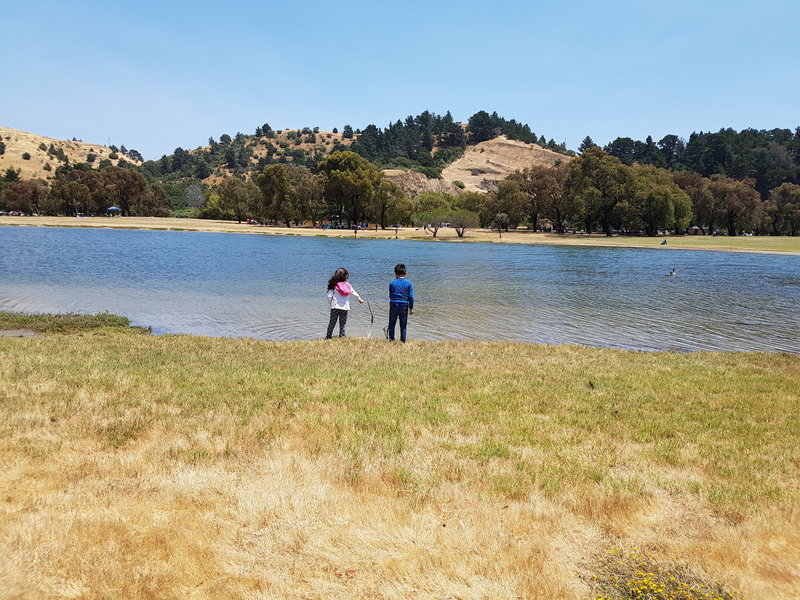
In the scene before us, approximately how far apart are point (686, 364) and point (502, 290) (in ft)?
66.9

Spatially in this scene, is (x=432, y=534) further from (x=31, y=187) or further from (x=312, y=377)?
(x=31, y=187)

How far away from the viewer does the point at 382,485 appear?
5.30 metres

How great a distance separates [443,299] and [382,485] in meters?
22.9

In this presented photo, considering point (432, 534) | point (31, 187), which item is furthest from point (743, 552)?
point (31, 187)

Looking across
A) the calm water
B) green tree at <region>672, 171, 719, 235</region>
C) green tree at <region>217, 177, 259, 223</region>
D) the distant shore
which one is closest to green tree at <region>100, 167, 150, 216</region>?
green tree at <region>217, 177, 259, 223</region>

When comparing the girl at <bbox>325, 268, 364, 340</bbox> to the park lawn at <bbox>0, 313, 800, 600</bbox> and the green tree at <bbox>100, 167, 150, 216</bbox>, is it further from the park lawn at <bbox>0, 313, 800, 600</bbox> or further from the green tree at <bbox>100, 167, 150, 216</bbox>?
the green tree at <bbox>100, 167, 150, 216</bbox>

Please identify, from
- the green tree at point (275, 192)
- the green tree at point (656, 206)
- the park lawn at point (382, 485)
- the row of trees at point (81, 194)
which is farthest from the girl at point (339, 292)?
the row of trees at point (81, 194)

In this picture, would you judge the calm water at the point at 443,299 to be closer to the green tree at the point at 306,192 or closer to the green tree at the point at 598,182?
the green tree at the point at 598,182

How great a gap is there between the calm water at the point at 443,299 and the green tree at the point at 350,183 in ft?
206

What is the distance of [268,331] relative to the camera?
1828cm

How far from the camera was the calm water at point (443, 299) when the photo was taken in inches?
760

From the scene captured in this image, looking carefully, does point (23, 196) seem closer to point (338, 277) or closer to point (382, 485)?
point (338, 277)

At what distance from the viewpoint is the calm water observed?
1931 centimetres

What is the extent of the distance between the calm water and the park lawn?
921cm
